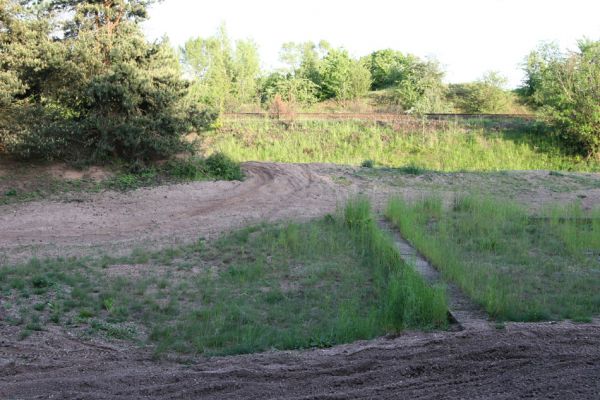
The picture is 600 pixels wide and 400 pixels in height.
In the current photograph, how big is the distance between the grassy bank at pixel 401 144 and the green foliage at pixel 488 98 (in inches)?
264

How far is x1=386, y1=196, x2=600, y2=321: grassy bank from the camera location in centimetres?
764

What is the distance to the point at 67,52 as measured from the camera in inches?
619

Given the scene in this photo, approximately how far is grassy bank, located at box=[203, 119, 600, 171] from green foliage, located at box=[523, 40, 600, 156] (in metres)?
0.80

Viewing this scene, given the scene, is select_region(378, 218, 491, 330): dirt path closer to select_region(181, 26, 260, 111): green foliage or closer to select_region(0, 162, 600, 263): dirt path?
select_region(0, 162, 600, 263): dirt path

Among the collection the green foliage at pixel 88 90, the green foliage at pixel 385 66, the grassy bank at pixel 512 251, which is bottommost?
the grassy bank at pixel 512 251

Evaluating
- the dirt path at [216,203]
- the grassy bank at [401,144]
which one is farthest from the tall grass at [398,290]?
the grassy bank at [401,144]

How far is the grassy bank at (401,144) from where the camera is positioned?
24.2 meters

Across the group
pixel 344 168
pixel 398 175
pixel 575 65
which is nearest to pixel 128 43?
pixel 344 168

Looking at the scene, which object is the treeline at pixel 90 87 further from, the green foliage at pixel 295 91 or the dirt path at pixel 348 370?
the green foliage at pixel 295 91

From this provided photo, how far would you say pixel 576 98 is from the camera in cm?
2525

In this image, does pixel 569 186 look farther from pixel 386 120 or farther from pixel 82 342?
pixel 82 342

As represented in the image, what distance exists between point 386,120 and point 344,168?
10.2 m

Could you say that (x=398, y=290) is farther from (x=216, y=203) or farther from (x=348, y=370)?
(x=216, y=203)

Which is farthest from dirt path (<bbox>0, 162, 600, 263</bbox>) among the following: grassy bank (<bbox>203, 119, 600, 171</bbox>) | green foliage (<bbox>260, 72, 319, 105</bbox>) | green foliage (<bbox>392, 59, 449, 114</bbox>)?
green foliage (<bbox>260, 72, 319, 105</bbox>)
